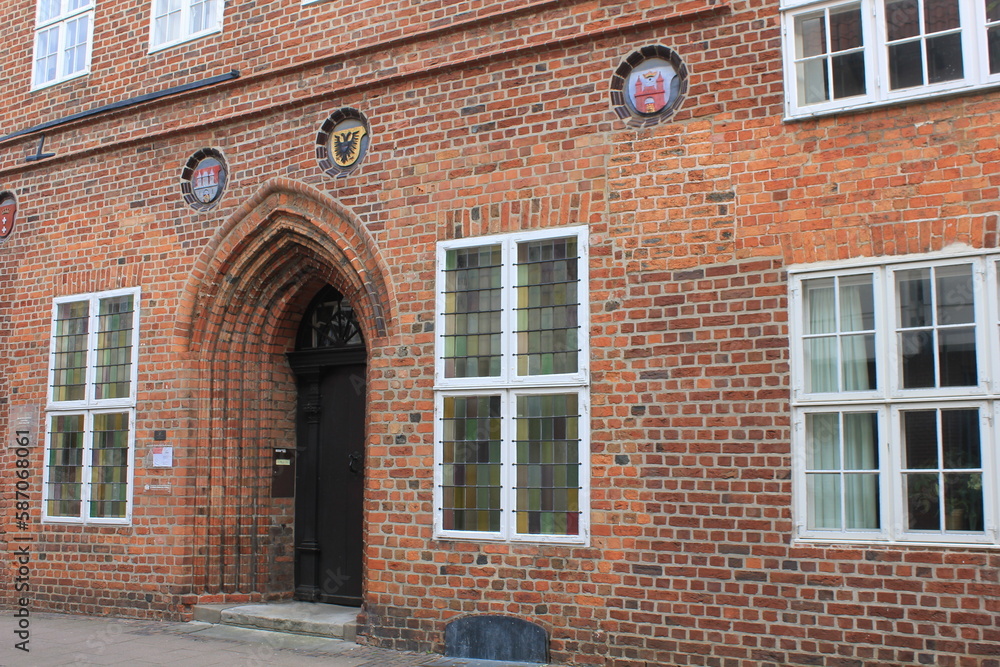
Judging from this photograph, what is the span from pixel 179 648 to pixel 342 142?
4.78 m

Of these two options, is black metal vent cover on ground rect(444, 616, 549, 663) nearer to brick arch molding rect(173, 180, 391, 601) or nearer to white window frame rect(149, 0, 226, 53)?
brick arch molding rect(173, 180, 391, 601)

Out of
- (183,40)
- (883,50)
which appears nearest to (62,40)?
(183,40)

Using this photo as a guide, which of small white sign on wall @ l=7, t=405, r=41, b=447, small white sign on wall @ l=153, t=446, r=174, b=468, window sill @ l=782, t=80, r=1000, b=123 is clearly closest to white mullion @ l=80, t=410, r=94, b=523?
small white sign on wall @ l=7, t=405, r=41, b=447

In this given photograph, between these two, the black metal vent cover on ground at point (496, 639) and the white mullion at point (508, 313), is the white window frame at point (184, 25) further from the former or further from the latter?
the black metal vent cover on ground at point (496, 639)

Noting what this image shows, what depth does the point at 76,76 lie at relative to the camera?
11.6 metres

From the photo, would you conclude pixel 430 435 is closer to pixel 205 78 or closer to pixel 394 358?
pixel 394 358

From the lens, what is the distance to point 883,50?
7105 mm

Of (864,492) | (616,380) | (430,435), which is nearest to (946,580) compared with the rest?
(864,492)

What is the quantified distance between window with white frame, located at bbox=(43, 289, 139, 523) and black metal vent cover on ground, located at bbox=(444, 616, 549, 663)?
411 cm

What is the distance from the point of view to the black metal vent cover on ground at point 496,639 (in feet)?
25.7

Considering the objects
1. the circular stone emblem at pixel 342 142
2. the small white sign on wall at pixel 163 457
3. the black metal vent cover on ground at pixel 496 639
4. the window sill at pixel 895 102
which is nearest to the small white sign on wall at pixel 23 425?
the small white sign on wall at pixel 163 457

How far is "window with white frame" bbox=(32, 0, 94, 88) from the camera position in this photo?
1166 cm

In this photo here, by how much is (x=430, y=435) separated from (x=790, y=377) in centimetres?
307

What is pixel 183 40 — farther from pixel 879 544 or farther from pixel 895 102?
pixel 879 544
